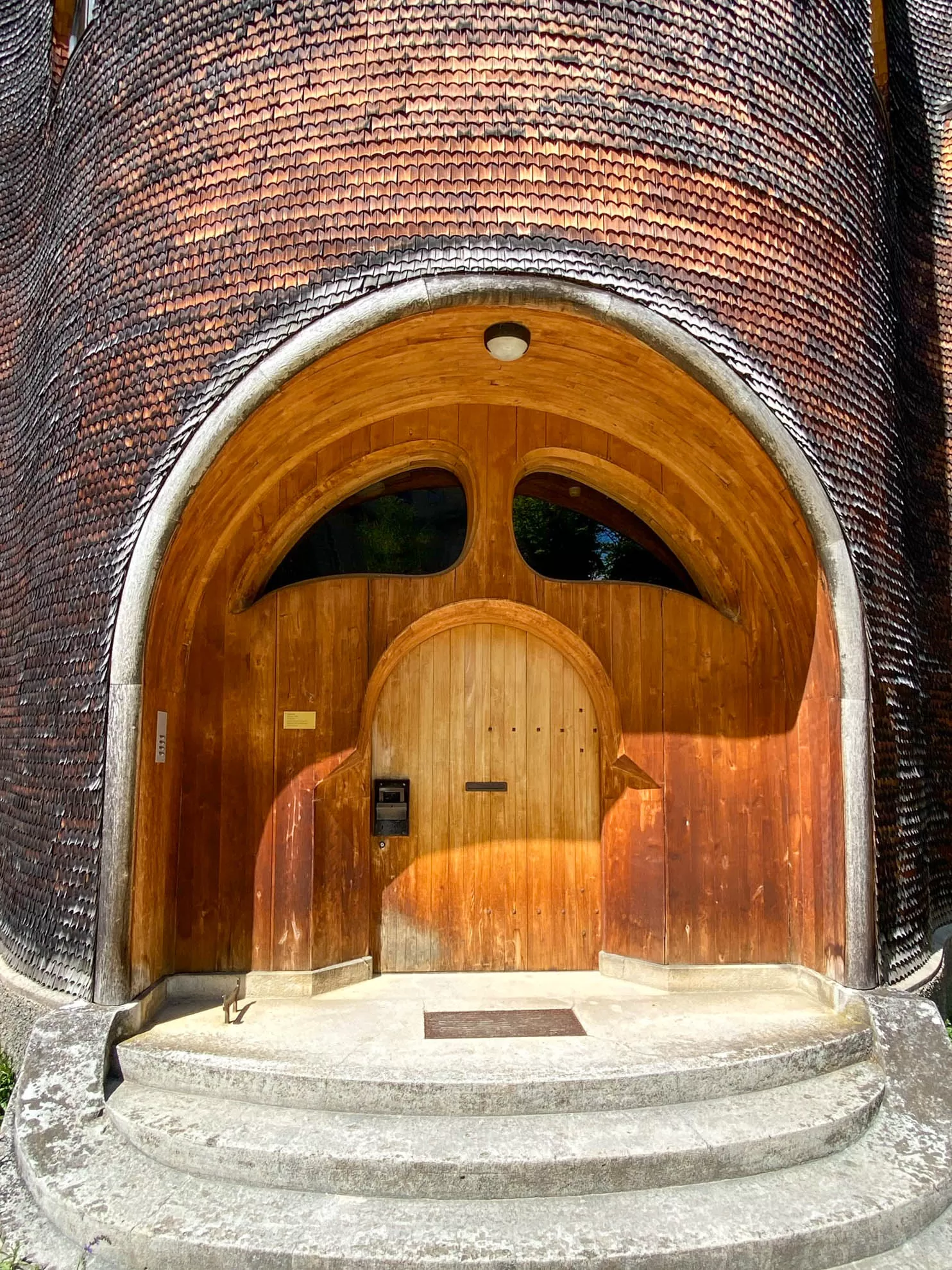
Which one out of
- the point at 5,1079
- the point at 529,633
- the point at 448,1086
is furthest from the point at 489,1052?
the point at 5,1079

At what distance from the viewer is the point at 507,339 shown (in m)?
5.06

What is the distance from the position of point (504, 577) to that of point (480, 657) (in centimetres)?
58

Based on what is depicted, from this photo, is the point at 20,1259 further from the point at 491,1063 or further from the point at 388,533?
the point at 388,533

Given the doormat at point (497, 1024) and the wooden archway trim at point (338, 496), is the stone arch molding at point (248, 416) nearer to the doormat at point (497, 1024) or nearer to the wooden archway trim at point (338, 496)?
the wooden archway trim at point (338, 496)

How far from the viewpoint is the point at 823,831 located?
542cm

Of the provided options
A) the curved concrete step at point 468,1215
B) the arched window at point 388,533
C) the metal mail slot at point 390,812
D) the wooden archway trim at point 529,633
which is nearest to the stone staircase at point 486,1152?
the curved concrete step at point 468,1215

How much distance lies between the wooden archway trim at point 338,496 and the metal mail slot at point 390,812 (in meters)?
1.50

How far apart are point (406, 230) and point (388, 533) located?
8.32 ft

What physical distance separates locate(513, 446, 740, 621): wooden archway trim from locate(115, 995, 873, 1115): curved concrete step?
103 inches

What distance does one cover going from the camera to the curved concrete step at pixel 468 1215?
10.9ft

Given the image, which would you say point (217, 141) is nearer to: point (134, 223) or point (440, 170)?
point (134, 223)

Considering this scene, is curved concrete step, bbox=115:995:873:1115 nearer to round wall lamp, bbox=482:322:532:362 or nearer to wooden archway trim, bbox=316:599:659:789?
wooden archway trim, bbox=316:599:659:789

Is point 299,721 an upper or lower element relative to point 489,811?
upper

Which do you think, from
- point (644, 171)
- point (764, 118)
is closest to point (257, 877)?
point (644, 171)
